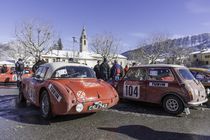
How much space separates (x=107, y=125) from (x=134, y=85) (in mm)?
2587

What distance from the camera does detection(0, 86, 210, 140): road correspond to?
13.9 ft

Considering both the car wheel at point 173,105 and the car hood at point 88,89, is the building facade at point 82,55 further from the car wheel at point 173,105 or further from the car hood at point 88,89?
the car hood at point 88,89

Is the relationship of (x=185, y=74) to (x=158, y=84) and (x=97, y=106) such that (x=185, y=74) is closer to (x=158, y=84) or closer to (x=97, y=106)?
(x=158, y=84)

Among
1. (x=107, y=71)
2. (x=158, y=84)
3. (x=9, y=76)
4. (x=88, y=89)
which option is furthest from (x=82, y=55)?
(x=88, y=89)

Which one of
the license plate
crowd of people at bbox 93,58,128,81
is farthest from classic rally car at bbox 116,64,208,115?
crowd of people at bbox 93,58,128,81

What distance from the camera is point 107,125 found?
501cm

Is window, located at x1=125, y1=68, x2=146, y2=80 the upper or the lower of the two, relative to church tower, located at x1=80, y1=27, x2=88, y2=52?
lower

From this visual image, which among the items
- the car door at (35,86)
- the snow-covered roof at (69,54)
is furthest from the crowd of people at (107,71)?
the snow-covered roof at (69,54)

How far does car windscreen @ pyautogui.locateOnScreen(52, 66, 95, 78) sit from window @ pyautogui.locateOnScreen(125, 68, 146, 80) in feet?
5.94

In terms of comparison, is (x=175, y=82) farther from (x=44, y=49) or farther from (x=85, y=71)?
(x=44, y=49)

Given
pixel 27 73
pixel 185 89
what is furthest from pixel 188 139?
pixel 27 73

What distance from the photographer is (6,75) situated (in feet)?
49.8

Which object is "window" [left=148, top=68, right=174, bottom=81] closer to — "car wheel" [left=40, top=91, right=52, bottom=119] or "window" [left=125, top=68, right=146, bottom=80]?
"window" [left=125, top=68, right=146, bottom=80]

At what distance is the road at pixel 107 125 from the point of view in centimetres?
424
